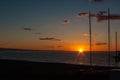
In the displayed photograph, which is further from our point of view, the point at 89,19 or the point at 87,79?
the point at 89,19

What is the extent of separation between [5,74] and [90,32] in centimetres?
1069

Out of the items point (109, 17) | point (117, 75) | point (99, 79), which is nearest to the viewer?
point (117, 75)

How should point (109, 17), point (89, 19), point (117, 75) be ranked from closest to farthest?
point (117, 75), point (109, 17), point (89, 19)

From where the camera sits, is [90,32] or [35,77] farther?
[90,32]

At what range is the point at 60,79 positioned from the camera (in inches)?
930

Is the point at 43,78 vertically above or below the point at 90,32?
below

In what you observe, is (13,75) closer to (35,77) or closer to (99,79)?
(35,77)

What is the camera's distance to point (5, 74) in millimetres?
25688

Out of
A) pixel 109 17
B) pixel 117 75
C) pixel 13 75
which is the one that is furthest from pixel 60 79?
pixel 109 17

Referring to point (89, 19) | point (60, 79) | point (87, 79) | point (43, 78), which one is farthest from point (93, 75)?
point (89, 19)

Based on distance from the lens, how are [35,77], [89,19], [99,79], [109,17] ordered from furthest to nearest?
[89,19] < [109,17] < [35,77] < [99,79]

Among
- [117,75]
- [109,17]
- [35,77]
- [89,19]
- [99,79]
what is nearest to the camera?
[117,75]

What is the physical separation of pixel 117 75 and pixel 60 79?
7598mm

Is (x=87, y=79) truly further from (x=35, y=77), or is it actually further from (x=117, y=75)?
(x=117, y=75)
